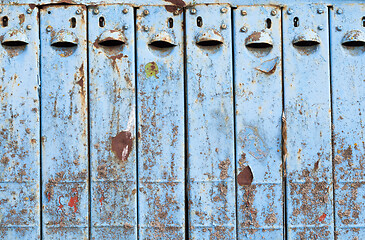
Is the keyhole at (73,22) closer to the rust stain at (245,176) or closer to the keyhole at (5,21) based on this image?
the keyhole at (5,21)

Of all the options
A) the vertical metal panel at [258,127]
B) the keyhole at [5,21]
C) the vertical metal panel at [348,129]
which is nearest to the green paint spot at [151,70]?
the vertical metal panel at [258,127]

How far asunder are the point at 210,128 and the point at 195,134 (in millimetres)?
102

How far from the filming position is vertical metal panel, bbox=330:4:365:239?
263 cm

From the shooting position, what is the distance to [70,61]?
2645 mm

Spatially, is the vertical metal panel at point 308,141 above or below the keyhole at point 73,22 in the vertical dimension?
below

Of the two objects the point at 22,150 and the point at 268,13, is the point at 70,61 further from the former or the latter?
the point at 268,13

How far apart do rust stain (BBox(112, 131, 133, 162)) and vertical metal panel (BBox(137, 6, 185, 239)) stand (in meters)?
0.06

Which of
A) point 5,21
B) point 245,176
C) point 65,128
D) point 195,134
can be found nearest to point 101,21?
point 5,21

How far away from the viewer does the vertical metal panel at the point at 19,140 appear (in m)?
2.63

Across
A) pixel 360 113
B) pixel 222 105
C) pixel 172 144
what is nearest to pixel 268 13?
pixel 222 105

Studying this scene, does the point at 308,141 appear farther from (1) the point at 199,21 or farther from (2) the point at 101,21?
(2) the point at 101,21

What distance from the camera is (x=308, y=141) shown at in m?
2.63

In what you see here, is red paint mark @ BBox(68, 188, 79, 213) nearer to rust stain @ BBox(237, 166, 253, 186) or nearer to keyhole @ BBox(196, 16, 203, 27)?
rust stain @ BBox(237, 166, 253, 186)

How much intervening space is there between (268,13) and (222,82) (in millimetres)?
531
